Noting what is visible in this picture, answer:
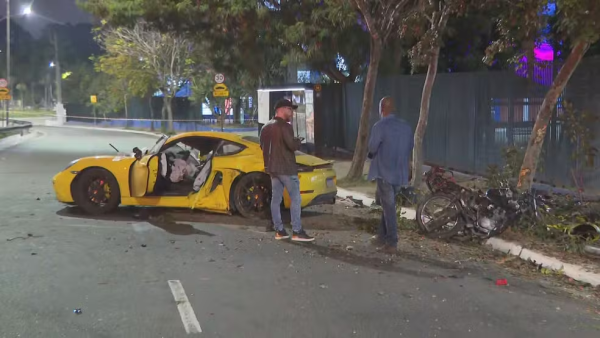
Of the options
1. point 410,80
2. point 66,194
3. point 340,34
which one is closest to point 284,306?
point 66,194

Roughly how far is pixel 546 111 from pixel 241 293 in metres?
5.21

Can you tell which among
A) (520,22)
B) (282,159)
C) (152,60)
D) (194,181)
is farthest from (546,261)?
(152,60)

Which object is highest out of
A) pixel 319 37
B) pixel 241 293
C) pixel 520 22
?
pixel 319 37

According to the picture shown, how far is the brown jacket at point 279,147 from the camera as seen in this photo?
727cm

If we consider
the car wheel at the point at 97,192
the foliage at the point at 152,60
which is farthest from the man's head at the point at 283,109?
the foliage at the point at 152,60

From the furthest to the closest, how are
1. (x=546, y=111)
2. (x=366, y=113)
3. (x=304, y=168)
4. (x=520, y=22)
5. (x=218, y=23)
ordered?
(x=218, y=23) < (x=366, y=113) < (x=304, y=168) < (x=520, y=22) < (x=546, y=111)

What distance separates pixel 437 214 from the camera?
762 cm

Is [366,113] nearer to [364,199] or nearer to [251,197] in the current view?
[364,199]

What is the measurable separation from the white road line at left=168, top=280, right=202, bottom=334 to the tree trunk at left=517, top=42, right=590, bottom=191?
16.4 ft

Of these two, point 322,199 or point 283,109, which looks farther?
point 322,199

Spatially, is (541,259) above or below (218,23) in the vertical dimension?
below

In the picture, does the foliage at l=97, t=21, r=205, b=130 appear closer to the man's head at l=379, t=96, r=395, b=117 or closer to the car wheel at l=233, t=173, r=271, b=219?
the car wheel at l=233, t=173, r=271, b=219

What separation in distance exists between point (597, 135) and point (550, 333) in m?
6.31

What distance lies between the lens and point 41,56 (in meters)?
90.6
